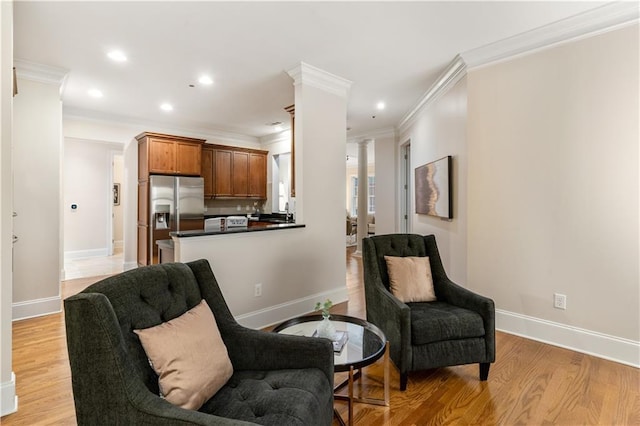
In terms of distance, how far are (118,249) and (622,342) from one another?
30.1 ft

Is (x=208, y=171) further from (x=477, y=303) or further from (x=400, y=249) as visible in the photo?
(x=477, y=303)

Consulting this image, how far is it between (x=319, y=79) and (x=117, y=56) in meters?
2.05

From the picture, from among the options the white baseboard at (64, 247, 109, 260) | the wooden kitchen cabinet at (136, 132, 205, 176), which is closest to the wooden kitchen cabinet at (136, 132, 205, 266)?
the wooden kitchen cabinet at (136, 132, 205, 176)

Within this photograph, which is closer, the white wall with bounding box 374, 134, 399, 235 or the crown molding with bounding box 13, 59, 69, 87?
the crown molding with bounding box 13, 59, 69, 87

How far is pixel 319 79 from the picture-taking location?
3715 millimetres

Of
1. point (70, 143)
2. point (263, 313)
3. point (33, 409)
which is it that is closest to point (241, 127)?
point (70, 143)

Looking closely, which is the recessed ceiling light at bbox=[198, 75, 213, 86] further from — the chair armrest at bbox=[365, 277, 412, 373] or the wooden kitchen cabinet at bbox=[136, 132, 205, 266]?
the chair armrest at bbox=[365, 277, 412, 373]

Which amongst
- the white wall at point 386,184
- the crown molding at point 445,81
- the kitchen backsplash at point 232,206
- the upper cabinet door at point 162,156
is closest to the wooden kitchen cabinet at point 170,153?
the upper cabinet door at point 162,156

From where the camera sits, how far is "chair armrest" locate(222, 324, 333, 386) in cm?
155

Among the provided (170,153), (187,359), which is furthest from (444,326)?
(170,153)

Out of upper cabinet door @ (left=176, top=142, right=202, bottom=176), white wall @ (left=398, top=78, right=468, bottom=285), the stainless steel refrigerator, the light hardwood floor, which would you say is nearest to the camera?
the light hardwood floor

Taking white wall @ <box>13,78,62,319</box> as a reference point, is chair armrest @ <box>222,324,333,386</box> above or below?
below

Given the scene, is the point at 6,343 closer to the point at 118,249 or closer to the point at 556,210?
the point at 556,210

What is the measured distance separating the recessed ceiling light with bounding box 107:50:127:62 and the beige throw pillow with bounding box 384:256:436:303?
3.19 metres
